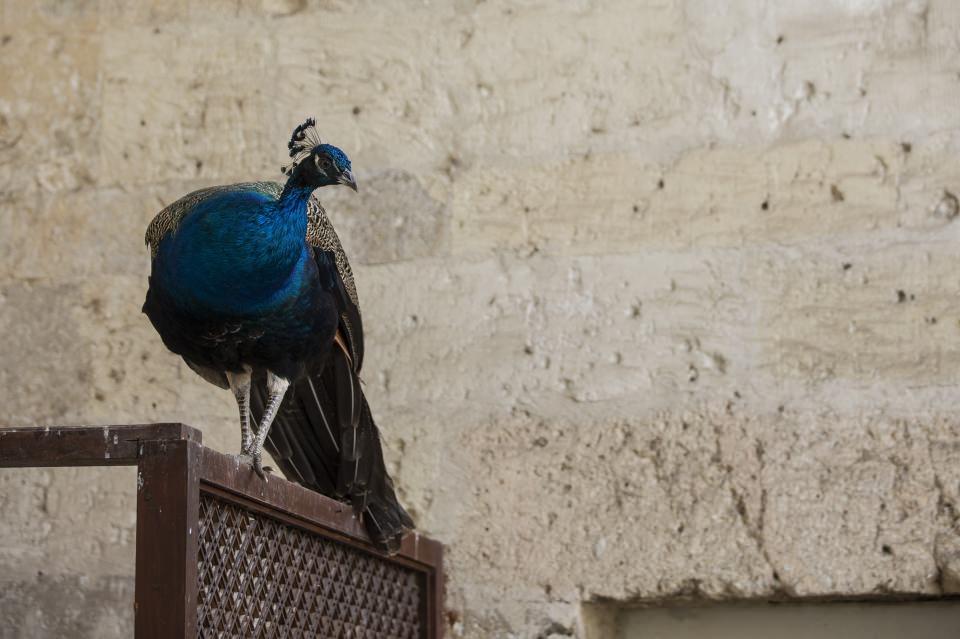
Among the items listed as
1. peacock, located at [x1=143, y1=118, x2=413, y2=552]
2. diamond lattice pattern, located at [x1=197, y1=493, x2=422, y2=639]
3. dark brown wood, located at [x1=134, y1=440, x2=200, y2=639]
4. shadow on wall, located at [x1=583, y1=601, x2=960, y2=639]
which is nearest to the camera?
dark brown wood, located at [x1=134, y1=440, x2=200, y2=639]

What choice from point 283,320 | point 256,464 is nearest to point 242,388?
point 283,320

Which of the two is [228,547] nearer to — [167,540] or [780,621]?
[167,540]

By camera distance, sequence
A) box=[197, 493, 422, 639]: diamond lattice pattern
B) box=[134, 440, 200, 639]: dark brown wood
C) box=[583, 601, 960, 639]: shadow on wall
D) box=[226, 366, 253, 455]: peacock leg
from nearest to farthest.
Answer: box=[134, 440, 200, 639]: dark brown wood
box=[197, 493, 422, 639]: diamond lattice pattern
box=[226, 366, 253, 455]: peacock leg
box=[583, 601, 960, 639]: shadow on wall

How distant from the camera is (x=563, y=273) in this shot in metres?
2.76

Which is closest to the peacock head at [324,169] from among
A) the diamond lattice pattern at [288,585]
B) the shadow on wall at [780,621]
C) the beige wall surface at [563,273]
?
the diamond lattice pattern at [288,585]

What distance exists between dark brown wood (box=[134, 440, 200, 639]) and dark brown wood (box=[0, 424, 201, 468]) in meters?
0.01

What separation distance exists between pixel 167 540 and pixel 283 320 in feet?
1.99

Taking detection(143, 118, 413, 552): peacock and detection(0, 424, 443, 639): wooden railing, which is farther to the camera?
detection(143, 118, 413, 552): peacock

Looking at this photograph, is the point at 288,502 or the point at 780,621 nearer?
the point at 288,502

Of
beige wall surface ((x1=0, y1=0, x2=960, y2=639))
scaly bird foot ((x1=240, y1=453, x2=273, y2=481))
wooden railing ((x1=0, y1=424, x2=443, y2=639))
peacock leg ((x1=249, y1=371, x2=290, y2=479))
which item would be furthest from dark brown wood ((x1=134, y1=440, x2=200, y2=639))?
beige wall surface ((x1=0, y1=0, x2=960, y2=639))

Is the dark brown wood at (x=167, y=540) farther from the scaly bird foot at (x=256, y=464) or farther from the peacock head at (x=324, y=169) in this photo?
the peacock head at (x=324, y=169)

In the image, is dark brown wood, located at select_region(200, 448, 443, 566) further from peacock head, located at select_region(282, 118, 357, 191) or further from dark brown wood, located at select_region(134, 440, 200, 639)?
peacock head, located at select_region(282, 118, 357, 191)

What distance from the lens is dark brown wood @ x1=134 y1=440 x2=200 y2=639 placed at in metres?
1.64

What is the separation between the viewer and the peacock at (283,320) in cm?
216
